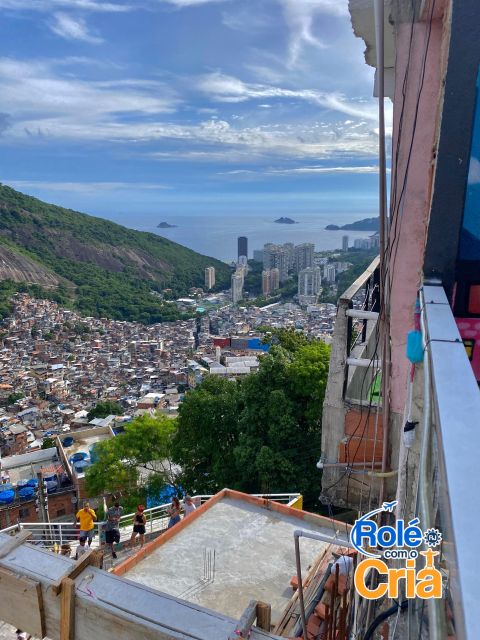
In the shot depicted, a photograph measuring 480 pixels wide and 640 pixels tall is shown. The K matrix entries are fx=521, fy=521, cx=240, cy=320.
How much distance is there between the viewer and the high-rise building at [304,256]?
8350cm

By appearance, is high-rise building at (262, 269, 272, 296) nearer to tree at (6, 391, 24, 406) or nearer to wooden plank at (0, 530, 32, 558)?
tree at (6, 391, 24, 406)

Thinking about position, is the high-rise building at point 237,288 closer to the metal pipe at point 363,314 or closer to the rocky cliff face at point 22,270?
the rocky cliff face at point 22,270

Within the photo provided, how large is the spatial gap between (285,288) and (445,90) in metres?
71.3

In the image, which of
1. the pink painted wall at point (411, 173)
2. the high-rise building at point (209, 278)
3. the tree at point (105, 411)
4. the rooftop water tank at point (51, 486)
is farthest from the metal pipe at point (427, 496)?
the high-rise building at point (209, 278)

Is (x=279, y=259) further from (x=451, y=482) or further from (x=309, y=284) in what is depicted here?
(x=451, y=482)

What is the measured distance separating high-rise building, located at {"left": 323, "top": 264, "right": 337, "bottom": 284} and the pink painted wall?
232 ft

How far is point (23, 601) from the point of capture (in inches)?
53.4

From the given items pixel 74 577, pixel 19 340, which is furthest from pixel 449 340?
pixel 19 340

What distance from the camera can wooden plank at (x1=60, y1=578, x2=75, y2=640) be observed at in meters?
1.29

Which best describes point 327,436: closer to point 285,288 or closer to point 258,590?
point 258,590

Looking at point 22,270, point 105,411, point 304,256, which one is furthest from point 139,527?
point 304,256

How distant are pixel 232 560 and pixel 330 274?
71.0 m

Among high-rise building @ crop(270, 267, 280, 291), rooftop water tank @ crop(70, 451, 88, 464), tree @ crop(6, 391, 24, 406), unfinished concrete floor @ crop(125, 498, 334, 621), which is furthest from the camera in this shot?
high-rise building @ crop(270, 267, 280, 291)

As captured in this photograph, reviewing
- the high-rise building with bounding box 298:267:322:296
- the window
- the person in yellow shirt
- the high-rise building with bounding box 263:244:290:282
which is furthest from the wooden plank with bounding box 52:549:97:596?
the high-rise building with bounding box 263:244:290:282
